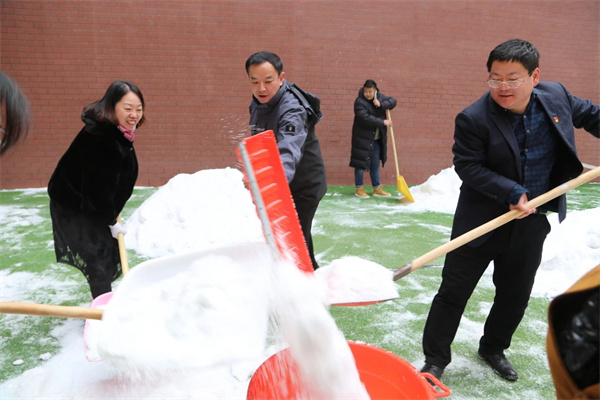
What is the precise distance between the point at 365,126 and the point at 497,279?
490 centimetres

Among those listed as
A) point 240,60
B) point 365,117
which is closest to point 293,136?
point 365,117

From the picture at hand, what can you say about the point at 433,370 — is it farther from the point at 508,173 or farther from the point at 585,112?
the point at 585,112

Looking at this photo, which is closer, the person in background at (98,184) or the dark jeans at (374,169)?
the person in background at (98,184)

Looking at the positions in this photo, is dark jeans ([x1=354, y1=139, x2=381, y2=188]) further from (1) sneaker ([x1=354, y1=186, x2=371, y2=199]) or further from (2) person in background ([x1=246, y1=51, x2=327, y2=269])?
(2) person in background ([x1=246, y1=51, x2=327, y2=269])

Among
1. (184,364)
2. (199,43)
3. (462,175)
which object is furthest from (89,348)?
(199,43)

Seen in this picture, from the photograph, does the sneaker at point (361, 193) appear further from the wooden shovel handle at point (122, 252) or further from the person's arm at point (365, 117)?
the wooden shovel handle at point (122, 252)

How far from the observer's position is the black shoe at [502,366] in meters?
2.14

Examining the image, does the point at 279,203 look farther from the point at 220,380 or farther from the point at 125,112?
the point at 125,112

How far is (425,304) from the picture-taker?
2980 millimetres

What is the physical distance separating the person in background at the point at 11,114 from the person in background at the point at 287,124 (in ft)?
3.65

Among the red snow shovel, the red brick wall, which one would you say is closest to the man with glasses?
the red snow shovel

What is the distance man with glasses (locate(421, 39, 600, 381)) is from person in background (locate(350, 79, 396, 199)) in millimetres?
4718

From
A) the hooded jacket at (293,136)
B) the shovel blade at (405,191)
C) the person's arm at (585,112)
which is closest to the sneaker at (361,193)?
the shovel blade at (405,191)

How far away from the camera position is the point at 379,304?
2.94 meters
